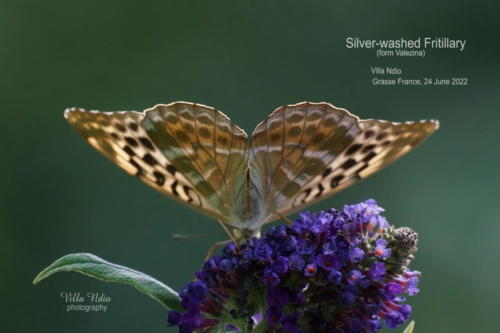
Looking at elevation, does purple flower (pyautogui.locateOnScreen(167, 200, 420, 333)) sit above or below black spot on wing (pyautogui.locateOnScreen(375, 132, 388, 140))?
below

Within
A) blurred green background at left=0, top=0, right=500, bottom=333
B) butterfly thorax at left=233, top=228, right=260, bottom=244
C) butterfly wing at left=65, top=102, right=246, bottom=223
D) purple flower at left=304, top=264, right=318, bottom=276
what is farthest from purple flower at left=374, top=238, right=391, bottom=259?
blurred green background at left=0, top=0, right=500, bottom=333

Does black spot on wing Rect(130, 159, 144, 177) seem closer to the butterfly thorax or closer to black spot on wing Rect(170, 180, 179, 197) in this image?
black spot on wing Rect(170, 180, 179, 197)

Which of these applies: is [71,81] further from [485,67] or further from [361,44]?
[485,67]

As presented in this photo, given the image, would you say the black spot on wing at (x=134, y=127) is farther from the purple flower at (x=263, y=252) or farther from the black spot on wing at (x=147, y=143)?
the purple flower at (x=263, y=252)

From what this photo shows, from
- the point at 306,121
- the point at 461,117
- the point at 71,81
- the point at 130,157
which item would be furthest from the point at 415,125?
the point at 71,81

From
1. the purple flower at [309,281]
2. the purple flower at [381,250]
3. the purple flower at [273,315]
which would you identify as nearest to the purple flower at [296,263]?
the purple flower at [309,281]

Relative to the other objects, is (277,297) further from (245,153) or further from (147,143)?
(147,143)
